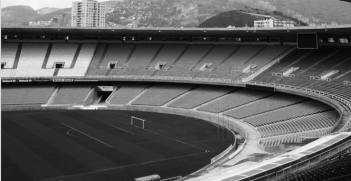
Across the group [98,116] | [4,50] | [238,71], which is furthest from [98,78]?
[238,71]

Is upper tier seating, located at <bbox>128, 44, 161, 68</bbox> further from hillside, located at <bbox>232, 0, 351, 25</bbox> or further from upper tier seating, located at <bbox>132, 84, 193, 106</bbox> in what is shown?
hillside, located at <bbox>232, 0, 351, 25</bbox>

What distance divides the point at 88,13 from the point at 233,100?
122977 millimetres

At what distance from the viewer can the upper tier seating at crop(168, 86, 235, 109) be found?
47000 millimetres

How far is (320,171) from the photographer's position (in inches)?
442

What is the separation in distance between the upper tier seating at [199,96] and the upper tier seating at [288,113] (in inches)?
355

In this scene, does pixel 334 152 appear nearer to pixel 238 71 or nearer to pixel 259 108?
pixel 259 108

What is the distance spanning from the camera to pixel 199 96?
159 ft

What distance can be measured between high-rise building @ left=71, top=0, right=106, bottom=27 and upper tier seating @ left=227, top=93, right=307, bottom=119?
378ft

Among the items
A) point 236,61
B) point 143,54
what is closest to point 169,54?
point 143,54

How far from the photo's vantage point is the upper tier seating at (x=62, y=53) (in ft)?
184

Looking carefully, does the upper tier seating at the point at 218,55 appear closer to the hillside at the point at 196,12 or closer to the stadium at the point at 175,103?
the stadium at the point at 175,103

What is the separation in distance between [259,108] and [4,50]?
1462 inches

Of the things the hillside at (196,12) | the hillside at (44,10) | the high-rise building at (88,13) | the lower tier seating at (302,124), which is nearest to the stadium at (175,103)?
Answer: the lower tier seating at (302,124)

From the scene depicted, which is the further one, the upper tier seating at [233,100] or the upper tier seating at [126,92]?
the upper tier seating at [126,92]
